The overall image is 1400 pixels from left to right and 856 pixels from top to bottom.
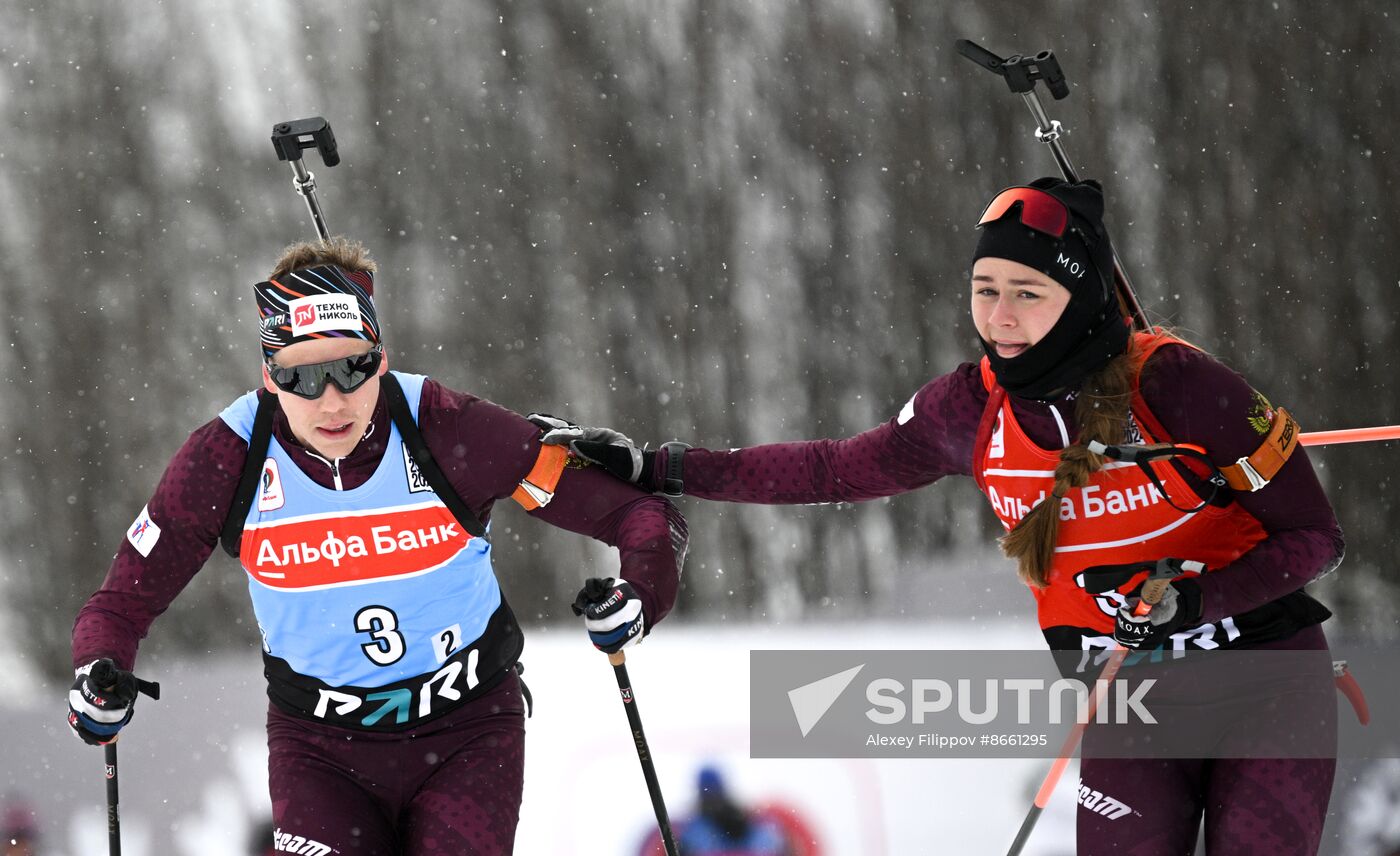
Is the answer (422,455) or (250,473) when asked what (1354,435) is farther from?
(250,473)

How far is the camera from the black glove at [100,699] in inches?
106

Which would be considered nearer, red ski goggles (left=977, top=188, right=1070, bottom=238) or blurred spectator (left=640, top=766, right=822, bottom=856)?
red ski goggles (left=977, top=188, right=1070, bottom=238)

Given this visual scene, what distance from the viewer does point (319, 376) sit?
8.63 ft

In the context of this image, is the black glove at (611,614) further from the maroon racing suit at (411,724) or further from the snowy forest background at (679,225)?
the snowy forest background at (679,225)

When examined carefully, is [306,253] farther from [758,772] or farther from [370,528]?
[758,772]

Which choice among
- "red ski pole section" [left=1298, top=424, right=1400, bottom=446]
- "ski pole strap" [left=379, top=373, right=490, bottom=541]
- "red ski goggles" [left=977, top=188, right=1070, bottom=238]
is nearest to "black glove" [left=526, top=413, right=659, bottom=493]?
"ski pole strap" [left=379, top=373, right=490, bottom=541]

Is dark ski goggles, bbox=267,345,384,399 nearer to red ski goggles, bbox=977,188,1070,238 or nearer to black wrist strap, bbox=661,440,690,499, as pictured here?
black wrist strap, bbox=661,440,690,499

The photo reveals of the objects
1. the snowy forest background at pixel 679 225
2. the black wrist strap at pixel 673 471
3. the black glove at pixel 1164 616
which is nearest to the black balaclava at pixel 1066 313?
the black glove at pixel 1164 616

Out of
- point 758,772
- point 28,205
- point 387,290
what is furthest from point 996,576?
point 28,205

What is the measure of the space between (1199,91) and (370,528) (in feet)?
15.5

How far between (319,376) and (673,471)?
0.95 meters

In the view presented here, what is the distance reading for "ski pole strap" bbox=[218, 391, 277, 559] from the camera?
9.04 feet

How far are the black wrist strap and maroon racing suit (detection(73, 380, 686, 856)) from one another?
0.29 metres

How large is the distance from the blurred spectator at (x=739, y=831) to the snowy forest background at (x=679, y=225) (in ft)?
3.22
